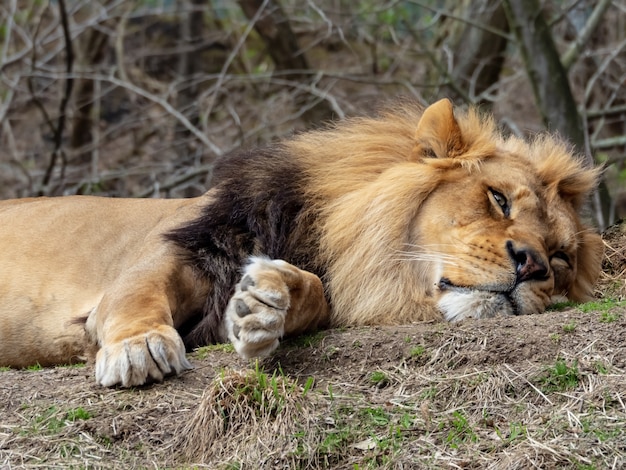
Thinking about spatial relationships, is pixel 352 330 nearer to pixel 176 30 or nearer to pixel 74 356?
pixel 74 356

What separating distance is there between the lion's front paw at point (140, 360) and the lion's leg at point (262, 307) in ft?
0.74

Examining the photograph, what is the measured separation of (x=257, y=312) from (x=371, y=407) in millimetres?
479

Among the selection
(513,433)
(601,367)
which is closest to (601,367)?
(601,367)

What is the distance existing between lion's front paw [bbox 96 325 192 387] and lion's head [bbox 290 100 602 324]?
75cm

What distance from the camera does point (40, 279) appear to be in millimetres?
4180

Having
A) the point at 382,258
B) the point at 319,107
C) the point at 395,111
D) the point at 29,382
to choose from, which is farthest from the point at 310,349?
the point at 319,107

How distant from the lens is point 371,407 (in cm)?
281

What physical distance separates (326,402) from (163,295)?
0.94 meters

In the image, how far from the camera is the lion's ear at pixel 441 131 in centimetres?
382

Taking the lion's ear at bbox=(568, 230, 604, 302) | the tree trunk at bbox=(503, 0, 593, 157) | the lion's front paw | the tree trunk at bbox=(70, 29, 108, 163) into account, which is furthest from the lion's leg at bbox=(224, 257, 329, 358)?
the tree trunk at bbox=(70, 29, 108, 163)

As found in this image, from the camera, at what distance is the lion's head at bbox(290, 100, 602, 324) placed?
11.3 feet

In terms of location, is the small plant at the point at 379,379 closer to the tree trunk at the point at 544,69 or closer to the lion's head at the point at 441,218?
the lion's head at the point at 441,218

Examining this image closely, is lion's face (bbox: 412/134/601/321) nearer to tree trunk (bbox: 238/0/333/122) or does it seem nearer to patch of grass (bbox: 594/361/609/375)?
patch of grass (bbox: 594/361/609/375)

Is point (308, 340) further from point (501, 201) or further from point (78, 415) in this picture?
point (501, 201)
